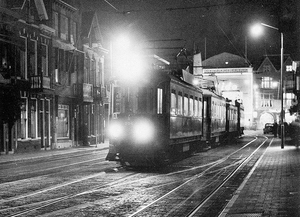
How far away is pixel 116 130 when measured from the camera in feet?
63.7

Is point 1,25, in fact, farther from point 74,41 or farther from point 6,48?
point 74,41

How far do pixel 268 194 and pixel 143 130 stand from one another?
7.27 m

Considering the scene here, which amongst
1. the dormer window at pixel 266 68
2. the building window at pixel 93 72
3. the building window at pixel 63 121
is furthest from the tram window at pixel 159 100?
the dormer window at pixel 266 68

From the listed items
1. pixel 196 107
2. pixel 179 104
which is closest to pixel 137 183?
pixel 179 104

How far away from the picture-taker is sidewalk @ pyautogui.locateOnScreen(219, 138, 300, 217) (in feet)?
33.4

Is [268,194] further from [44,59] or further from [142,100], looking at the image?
[44,59]

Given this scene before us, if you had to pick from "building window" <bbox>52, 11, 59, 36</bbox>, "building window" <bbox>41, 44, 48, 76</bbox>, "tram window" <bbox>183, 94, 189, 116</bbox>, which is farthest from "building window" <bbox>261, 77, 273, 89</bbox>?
"tram window" <bbox>183, 94, 189, 116</bbox>

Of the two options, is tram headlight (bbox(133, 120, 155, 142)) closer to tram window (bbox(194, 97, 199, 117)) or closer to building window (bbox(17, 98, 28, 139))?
tram window (bbox(194, 97, 199, 117))

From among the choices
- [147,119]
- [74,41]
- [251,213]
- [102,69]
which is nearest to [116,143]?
[147,119]

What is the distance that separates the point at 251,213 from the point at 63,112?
1202 inches

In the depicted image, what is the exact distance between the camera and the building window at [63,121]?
38.3 metres

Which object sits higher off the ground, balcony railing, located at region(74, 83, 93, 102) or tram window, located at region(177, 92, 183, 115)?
balcony railing, located at region(74, 83, 93, 102)

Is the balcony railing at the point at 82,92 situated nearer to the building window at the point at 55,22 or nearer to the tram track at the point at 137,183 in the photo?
the building window at the point at 55,22

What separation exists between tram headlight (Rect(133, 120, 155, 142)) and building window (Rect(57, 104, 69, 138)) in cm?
1987
